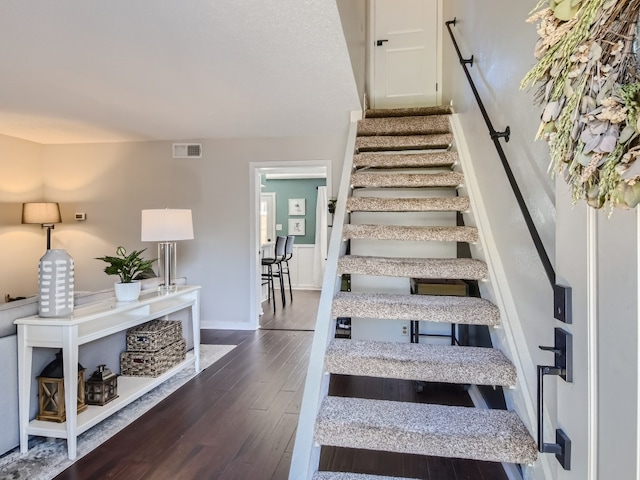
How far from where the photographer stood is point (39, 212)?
4406mm

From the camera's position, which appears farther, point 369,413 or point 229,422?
point 229,422

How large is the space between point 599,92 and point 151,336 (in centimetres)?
296

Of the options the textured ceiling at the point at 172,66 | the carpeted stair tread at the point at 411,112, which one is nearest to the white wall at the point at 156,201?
the textured ceiling at the point at 172,66

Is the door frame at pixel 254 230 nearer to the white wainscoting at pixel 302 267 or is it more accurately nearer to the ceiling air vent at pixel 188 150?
the ceiling air vent at pixel 188 150

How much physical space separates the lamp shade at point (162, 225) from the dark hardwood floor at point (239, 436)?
1.22m

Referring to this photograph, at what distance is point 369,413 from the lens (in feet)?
5.06

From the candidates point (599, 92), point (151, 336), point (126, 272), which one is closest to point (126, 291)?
point (126, 272)

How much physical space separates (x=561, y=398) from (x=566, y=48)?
0.77 meters

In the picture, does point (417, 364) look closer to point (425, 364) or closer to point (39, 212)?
point (425, 364)

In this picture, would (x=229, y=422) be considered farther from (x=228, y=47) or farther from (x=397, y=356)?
(x=228, y=47)

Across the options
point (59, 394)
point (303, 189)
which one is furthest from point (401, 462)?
point (303, 189)

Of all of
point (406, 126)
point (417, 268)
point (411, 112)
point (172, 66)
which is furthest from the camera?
point (411, 112)

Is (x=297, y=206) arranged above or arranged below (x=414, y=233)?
above

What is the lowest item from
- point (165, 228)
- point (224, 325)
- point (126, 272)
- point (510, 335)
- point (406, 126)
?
point (224, 325)
